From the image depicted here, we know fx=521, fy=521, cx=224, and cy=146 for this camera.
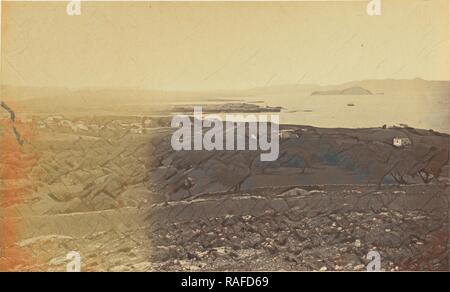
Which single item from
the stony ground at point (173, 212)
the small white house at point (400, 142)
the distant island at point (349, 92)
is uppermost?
the distant island at point (349, 92)

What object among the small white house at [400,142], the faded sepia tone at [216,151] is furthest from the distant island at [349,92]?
the small white house at [400,142]

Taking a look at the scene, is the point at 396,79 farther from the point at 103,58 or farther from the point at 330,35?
the point at 103,58

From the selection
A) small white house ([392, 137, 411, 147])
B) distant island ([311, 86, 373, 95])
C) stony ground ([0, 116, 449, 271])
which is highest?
distant island ([311, 86, 373, 95])

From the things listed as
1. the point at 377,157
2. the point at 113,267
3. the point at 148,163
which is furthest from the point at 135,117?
the point at 377,157

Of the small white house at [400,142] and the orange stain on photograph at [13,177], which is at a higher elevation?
the small white house at [400,142]

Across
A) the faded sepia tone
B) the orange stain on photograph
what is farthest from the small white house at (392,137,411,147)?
the orange stain on photograph

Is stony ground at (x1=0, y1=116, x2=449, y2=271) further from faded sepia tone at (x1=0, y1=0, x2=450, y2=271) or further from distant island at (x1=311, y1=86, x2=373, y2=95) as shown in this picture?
distant island at (x1=311, y1=86, x2=373, y2=95)

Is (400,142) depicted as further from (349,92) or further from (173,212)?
(173,212)

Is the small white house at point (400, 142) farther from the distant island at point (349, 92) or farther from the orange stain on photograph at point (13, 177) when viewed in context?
the orange stain on photograph at point (13, 177)
